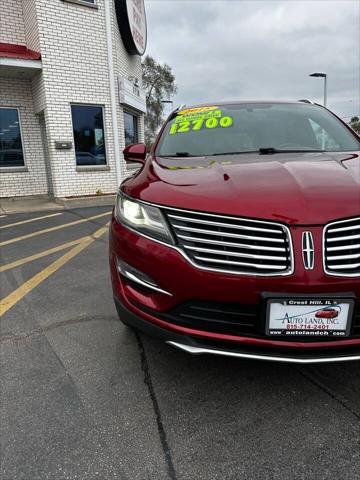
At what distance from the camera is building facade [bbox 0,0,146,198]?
9242 mm

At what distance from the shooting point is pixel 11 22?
9.95 metres

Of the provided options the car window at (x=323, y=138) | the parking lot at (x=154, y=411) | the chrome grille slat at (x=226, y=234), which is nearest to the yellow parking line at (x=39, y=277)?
the parking lot at (x=154, y=411)

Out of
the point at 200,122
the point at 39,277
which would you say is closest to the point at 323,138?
the point at 200,122

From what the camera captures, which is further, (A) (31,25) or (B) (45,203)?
(B) (45,203)

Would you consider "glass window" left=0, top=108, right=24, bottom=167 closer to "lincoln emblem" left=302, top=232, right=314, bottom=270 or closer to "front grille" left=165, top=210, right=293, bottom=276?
"front grille" left=165, top=210, right=293, bottom=276

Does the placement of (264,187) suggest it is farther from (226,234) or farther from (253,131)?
(253,131)

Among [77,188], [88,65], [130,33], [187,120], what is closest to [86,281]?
[187,120]

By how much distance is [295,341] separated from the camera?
172 cm

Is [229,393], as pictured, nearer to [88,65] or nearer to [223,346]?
[223,346]

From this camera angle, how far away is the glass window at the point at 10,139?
33.3 ft

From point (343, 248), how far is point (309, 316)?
34 cm

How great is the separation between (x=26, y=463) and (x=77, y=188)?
8984 mm

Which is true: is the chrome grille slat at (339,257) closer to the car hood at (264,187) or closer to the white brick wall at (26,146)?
the car hood at (264,187)

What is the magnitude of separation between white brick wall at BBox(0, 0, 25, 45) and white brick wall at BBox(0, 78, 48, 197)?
112 cm
